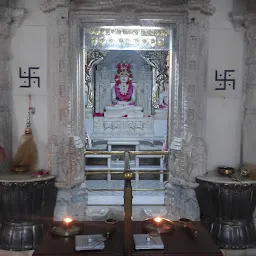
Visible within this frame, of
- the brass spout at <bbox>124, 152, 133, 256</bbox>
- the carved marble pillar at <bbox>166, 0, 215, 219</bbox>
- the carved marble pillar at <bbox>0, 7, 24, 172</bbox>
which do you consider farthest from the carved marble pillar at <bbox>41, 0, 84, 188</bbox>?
the brass spout at <bbox>124, 152, 133, 256</bbox>

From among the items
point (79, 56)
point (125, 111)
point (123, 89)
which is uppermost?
point (79, 56)

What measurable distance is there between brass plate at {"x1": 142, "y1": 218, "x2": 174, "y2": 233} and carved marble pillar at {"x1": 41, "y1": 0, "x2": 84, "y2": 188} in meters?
2.14

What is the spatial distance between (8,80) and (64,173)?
1368 millimetres

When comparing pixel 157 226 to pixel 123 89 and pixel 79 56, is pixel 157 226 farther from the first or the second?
pixel 123 89

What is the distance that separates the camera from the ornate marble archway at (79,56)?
4906 millimetres

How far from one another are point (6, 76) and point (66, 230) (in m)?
2.79

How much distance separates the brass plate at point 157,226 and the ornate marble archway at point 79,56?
6.71 ft

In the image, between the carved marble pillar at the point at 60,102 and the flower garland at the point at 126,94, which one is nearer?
the carved marble pillar at the point at 60,102

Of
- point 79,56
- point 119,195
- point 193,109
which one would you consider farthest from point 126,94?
point 193,109

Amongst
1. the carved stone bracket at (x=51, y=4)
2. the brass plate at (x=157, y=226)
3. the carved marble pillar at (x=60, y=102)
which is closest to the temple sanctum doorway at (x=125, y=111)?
the carved marble pillar at (x=60, y=102)

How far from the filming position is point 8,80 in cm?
508

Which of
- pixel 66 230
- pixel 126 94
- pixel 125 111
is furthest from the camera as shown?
pixel 126 94

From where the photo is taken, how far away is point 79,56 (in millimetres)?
5113

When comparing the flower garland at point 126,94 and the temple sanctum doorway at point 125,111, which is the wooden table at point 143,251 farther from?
the flower garland at point 126,94
